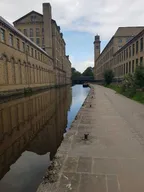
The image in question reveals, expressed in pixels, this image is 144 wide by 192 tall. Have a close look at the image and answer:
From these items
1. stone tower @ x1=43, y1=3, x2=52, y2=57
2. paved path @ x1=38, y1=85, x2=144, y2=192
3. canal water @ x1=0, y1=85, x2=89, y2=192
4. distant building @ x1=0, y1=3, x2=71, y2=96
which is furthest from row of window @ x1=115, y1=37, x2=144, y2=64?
paved path @ x1=38, y1=85, x2=144, y2=192

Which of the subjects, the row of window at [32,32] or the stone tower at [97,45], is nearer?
the row of window at [32,32]

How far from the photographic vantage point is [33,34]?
62938mm

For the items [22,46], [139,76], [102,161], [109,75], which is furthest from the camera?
[109,75]

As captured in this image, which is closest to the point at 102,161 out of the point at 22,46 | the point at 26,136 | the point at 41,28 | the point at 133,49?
the point at 26,136

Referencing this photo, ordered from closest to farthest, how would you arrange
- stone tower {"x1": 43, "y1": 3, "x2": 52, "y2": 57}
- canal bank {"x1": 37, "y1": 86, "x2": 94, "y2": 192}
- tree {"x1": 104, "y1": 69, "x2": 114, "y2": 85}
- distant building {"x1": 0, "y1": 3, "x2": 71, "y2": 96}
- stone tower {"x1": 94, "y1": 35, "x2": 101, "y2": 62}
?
canal bank {"x1": 37, "y1": 86, "x2": 94, "y2": 192} < distant building {"x1": 0, "y1": 3, "x2": 71, "y2": 96} < tree {"x1": 104, "y1": 69, "x2": 114, "y2": 85} < stone tower {"x1": 43, "y1": 3, "x2": 52, "y2": 57} < stone tower {"x1": 94, "y1": 35, "x2": 101, "y2": 62}

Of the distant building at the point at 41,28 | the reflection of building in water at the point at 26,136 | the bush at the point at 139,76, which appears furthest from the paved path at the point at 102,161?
the distant building at the point at 41,28

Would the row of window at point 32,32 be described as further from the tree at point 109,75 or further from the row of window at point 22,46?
the tree at point 109,75

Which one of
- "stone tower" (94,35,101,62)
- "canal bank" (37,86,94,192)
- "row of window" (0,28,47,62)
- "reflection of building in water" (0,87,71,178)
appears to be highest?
"stone tower" (94,35,101,62)

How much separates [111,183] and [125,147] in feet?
7.00

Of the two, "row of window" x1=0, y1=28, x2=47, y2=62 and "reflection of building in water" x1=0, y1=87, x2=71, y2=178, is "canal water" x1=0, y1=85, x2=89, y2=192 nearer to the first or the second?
"reflection of building in water" x1=0, y1=87, x2=71, y2=178

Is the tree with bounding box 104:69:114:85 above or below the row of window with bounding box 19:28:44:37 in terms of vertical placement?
below

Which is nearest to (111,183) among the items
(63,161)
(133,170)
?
(133,170)

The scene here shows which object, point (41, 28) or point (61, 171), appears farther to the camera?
point (41, 28)

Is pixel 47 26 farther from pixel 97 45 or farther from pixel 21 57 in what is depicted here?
pixel 97 45
